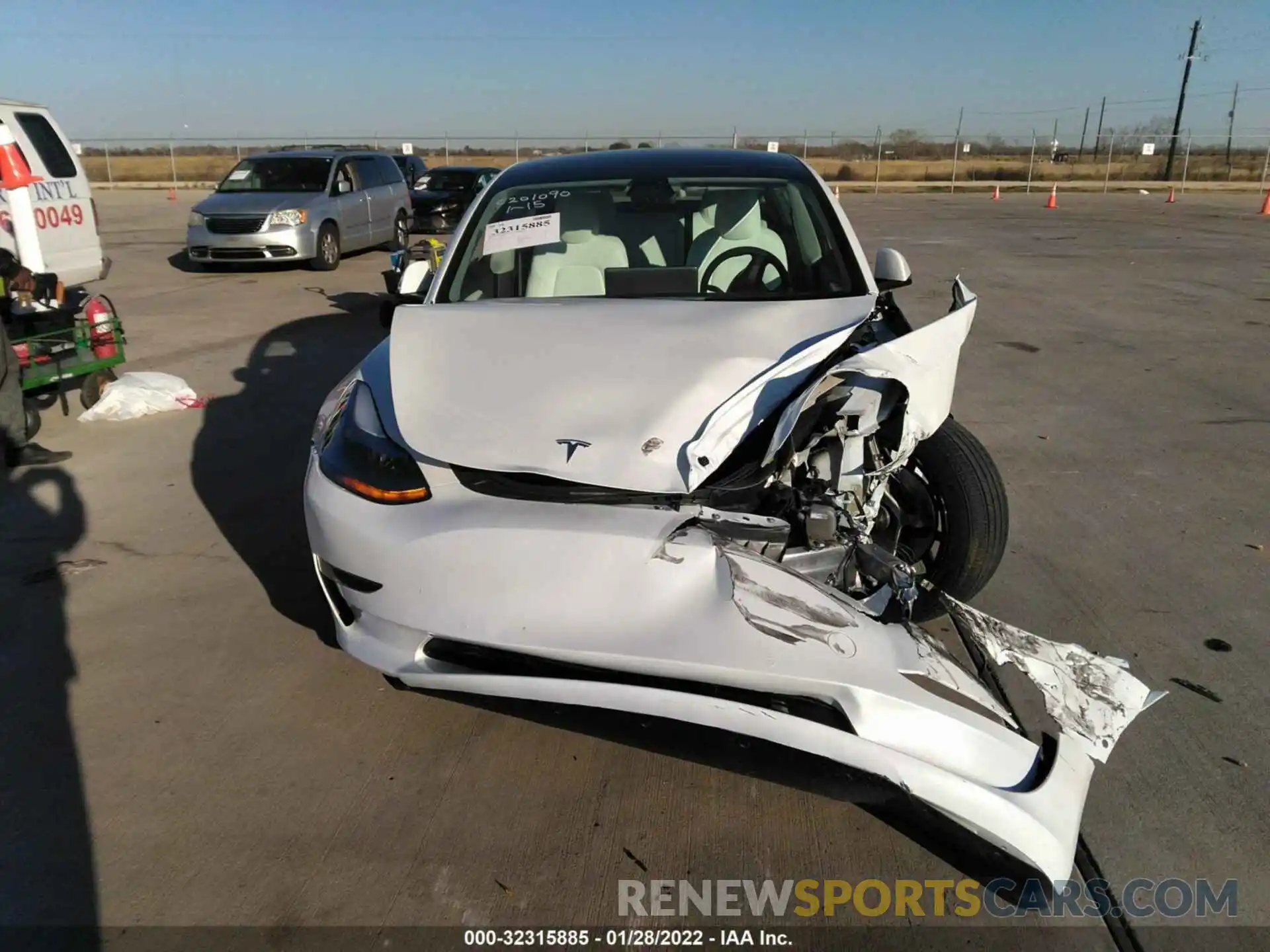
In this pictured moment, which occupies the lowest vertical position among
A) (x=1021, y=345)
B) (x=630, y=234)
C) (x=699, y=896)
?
(x=699, y=896)

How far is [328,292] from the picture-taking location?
38.4 ft

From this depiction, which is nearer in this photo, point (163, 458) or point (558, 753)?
point (558, 753)

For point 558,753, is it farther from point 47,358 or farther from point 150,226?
point 150,226

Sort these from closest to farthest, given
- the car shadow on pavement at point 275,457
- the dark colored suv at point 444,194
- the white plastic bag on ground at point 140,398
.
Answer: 1. the car shadow on pavement at point 275,457
2. the white plastic bag on ground at point 140,398
3. the dark colored suv at point 444,194

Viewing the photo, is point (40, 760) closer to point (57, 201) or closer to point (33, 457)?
point (33, 457)

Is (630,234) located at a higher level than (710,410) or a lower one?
higher

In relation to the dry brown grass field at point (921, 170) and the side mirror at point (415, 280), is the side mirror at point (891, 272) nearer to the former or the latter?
the side mirror at point (415, 280)

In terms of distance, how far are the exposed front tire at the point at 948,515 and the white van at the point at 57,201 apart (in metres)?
6.93

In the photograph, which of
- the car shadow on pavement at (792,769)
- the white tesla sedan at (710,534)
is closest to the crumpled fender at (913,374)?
the white tesla sedan at (710,534)

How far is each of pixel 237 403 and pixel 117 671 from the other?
12.0 feet

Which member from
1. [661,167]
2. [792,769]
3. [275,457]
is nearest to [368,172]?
[275,457]

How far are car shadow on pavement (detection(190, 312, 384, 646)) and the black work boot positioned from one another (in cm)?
74

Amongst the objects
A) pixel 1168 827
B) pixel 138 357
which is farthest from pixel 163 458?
pixel 1168 827

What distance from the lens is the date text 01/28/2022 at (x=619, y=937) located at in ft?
7.03
